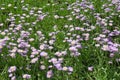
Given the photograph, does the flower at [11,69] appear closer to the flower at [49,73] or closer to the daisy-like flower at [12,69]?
the daisy-like flower at [12,69]

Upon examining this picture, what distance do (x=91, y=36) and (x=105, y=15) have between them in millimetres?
963

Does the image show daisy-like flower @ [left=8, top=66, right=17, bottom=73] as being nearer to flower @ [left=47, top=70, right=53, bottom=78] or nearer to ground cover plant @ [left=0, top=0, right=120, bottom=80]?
ground cover plant @ [left=0, top=0, right=120, bottom=80]

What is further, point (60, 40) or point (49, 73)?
point (60, 40)

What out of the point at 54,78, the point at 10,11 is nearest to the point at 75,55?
the point at 54,78

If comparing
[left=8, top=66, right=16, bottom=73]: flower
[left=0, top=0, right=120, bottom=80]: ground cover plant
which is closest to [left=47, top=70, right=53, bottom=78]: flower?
[left=0, top=0, right=120, bottom=80]: ground cover plant

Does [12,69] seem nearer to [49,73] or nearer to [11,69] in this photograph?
[11,69]

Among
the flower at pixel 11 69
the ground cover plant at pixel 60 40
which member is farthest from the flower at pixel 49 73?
Answer: the flower at pixel 11 69

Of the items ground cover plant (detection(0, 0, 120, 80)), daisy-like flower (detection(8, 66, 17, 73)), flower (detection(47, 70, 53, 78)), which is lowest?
ground cover plant (detection(0, 0, 120, 80))

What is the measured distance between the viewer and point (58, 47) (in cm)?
461

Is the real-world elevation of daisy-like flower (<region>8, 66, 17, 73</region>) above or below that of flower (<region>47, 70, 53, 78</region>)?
below

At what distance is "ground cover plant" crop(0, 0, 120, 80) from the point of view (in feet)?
13.8

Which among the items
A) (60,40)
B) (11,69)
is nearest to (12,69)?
(11,69)

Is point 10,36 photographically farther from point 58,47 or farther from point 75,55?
point 75,55

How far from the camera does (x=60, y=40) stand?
4.97 metres
